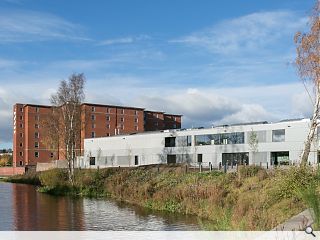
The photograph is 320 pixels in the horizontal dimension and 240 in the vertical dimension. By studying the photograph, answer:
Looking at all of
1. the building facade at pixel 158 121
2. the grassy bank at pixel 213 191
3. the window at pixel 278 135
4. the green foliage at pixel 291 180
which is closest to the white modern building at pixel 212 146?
the window at pixel 278 135

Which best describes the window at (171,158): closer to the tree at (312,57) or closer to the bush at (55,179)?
the bush at (55,179)

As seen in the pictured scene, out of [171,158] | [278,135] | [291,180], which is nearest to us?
[291,180]

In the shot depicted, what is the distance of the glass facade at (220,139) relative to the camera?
67.3 m

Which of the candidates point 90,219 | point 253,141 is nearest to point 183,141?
point 253,141

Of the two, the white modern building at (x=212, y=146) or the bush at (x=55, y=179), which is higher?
the white modern building at (x=212, y=146)

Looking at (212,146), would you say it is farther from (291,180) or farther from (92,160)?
(291,180)

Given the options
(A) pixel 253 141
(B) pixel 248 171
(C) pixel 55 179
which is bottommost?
(C) pixel 55 179

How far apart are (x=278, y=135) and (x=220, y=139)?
10.3 m

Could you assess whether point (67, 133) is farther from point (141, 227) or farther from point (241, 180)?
point (141, 227)

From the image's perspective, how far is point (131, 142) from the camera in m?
83.2

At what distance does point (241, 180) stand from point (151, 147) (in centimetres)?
5110

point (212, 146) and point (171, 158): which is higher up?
point (212, 146)

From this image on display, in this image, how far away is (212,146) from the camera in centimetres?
7025

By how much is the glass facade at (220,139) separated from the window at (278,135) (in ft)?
17.6
